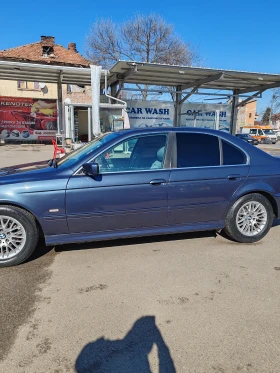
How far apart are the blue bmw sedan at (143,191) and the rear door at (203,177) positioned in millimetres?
14

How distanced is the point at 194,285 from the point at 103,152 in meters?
1.92

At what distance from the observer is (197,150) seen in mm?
4098

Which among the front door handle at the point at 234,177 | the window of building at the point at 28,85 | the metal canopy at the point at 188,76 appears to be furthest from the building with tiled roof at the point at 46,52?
the front door handle at the point at 234,177

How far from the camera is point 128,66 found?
11.2 meters

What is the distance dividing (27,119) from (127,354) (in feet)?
84.5

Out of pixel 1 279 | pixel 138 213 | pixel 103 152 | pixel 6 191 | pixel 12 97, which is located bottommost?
pixel 1 279

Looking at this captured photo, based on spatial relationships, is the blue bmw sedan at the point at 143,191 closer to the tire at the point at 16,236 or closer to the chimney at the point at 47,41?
the tire at the point at 16,236

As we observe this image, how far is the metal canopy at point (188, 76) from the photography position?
36.9ft

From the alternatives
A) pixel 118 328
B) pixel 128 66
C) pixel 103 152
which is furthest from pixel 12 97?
pixel 118 328

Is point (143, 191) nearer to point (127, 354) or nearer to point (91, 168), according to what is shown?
point (91, 168)

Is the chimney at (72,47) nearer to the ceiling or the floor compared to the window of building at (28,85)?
nearer to the ceiling

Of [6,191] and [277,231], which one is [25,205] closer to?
[6,191]

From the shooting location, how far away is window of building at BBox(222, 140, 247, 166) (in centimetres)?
420

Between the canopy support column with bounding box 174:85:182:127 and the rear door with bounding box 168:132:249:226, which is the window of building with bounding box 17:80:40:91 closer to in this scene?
the canopy support column with bounding box 174:85:182:127
